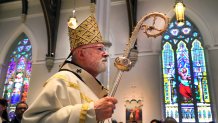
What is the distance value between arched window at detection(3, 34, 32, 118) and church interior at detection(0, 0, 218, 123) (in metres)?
0.04

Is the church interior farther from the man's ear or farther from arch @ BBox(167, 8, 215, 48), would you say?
the man's ear

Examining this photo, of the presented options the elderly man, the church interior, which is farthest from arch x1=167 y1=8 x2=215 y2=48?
the elderly man

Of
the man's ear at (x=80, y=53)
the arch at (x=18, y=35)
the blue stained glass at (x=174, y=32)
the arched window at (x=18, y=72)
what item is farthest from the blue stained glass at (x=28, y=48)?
the man's ear at (x=80, y=53)

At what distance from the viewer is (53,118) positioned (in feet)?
4.54

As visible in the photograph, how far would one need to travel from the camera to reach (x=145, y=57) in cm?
920

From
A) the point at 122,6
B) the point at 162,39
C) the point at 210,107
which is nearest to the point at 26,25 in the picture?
the point at 122,6

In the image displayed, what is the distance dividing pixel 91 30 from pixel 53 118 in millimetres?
807

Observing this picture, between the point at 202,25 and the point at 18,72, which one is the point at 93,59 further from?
the point at 18,72

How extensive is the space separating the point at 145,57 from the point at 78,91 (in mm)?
7746

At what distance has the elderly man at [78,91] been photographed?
1.39m

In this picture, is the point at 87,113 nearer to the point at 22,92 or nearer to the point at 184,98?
the point at 184,98

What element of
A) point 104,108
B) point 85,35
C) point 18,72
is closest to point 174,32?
point 18,72

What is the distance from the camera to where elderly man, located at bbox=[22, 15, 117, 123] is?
1392mm

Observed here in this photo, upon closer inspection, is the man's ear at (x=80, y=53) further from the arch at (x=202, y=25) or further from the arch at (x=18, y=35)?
the arch at (x=18, y=35)
